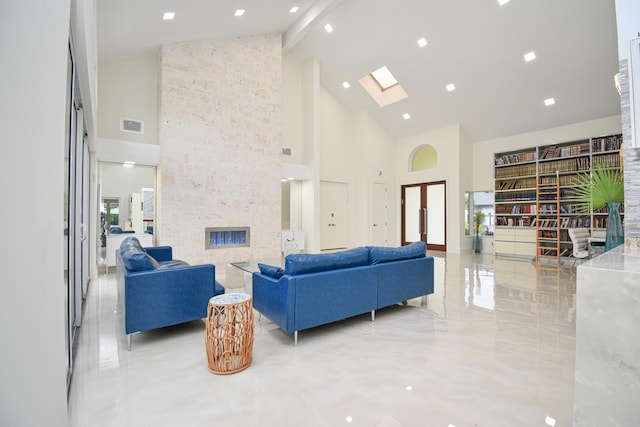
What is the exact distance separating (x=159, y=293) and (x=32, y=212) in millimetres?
1875

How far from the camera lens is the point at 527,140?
8188 millimetres

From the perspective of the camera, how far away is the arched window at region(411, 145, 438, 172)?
10172 millimetres

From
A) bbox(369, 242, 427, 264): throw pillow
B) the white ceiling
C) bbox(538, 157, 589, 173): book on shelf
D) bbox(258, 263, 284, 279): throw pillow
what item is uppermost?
the white ceiling

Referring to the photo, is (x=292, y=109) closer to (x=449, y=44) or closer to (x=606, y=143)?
(x=449, y=44)

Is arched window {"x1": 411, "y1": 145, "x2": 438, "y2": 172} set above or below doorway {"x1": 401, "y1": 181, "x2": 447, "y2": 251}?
above

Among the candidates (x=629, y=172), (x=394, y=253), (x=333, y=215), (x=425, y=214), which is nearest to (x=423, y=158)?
(x=425, y=214)

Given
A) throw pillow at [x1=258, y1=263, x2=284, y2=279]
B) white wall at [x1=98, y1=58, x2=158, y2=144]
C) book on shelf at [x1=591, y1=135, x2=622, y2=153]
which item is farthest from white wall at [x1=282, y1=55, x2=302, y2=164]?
book on shelf at [x1=591, y1=135, x2=622, y2=153]

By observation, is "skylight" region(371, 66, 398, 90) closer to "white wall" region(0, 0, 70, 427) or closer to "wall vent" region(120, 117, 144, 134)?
"wall vent" region(120, 117, 144, 134)

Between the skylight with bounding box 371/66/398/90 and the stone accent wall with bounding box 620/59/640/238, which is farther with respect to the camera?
the skylight with bounding box 371/66/398/90

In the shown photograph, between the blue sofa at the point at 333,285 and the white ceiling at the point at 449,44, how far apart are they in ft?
15.0

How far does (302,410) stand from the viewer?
6.10ft

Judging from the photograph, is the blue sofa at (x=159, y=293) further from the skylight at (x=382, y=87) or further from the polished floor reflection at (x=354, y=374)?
the skylight at (x=382, y=87)

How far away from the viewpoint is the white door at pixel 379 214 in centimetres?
1009

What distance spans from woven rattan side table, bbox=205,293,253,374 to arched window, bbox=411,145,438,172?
904 cm
